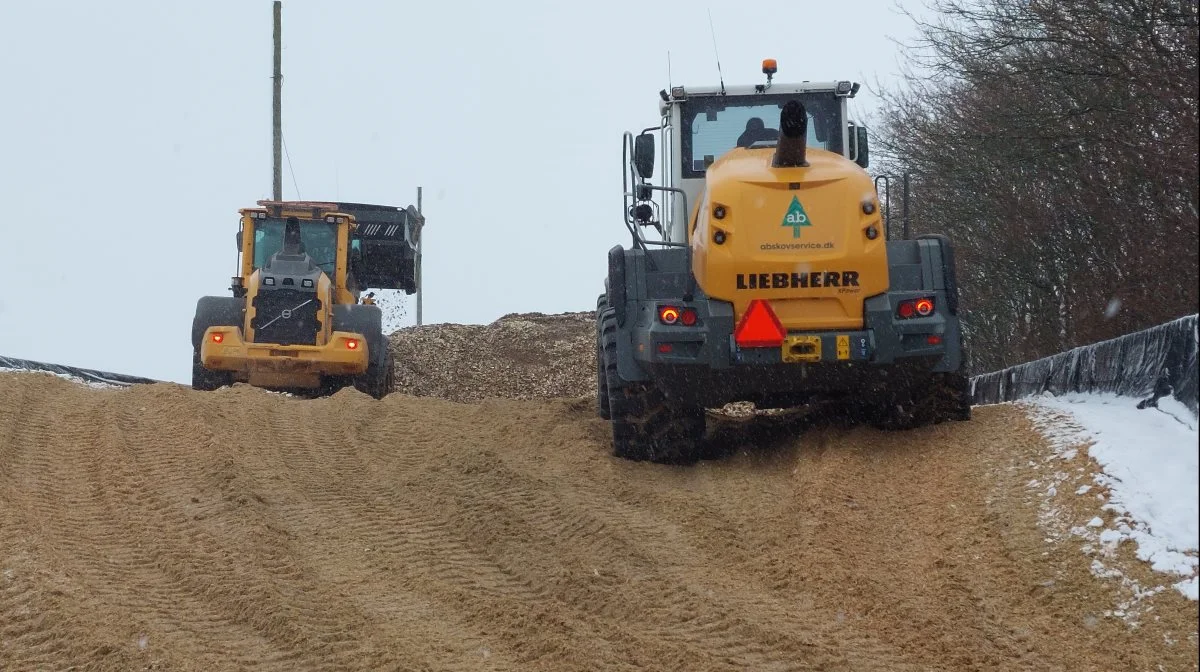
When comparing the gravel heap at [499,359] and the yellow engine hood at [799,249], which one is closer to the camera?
the yellow engine hood at [799,249]

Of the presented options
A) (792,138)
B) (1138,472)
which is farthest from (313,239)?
(1138,472)

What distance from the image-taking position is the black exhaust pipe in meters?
8.27

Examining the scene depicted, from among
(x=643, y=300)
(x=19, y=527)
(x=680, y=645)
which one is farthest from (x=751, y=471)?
(x=19, y=527)

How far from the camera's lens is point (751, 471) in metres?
8.78

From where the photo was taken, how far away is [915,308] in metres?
8.53

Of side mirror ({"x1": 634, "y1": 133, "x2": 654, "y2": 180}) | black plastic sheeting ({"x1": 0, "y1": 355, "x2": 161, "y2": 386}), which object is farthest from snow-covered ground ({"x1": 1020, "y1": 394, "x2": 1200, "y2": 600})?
black plastic sheeting ({"x1": 0, "y1": 355, "x2": 161, "y2": 386})

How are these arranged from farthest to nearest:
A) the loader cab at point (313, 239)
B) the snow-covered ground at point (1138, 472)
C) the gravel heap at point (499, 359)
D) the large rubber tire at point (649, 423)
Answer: the gravel heap at point (499, 359)
the loader cab at point (313, 239)
the large rubber tire at point (649, 423)
the snow-covered ground at point (1138, 472)

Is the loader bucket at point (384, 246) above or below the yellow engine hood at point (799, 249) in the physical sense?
above

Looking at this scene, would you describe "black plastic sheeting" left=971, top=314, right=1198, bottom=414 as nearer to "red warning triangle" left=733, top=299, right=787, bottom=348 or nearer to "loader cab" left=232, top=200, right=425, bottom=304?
"red warning triangle" left=733, top=299, right=787, bottom=348

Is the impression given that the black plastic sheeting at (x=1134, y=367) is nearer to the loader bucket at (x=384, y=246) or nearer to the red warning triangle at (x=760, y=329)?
the red warning triangle at (x=760, y=329)

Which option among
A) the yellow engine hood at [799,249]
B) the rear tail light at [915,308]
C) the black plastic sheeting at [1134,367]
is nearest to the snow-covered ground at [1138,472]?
the black plastic sheeting at [1134,367]

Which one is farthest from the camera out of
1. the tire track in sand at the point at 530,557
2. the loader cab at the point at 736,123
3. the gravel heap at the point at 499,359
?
the gravel heap at the point at 499,359

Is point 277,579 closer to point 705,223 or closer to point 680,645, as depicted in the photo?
point 680,645

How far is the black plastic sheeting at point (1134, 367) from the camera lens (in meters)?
7.07
